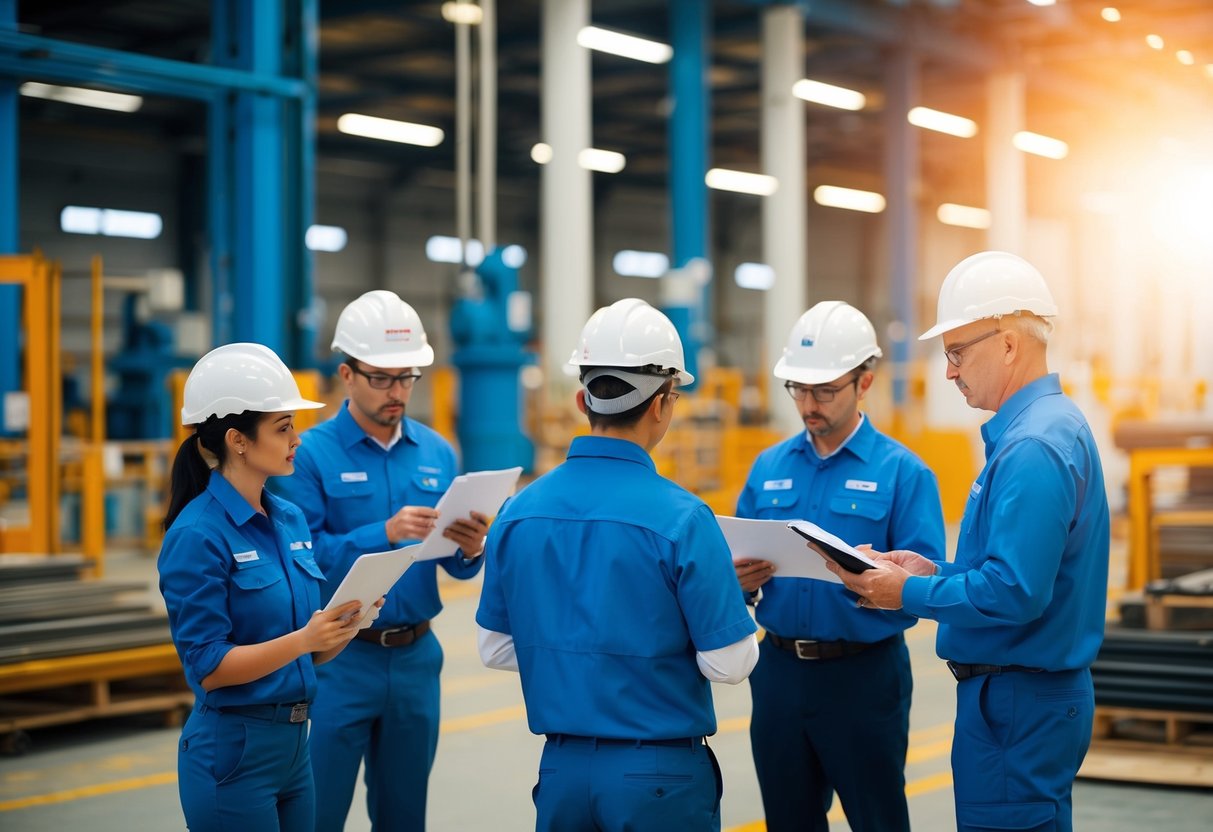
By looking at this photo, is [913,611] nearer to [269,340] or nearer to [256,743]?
[256,743]

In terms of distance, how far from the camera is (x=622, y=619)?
2932mm

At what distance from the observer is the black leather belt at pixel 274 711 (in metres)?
→ 3.22

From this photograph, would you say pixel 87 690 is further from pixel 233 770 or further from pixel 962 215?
pixel 962 215

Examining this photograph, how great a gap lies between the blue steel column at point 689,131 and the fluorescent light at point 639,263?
18055mm

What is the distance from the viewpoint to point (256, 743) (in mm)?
3201

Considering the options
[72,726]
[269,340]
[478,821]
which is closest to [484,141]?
[269,340]

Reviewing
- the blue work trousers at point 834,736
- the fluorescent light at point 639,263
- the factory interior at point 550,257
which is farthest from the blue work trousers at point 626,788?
the fluorescent light at point 639,263

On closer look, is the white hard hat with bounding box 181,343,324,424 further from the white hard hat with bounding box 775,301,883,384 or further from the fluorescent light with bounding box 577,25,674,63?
the fluorescent light with bounding box 577,25,674,63

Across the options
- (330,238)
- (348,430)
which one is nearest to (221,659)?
(348,430)

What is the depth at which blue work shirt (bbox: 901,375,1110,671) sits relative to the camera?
3.08 m

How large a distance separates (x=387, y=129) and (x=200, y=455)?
79.5ft

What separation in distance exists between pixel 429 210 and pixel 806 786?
29.9 meters

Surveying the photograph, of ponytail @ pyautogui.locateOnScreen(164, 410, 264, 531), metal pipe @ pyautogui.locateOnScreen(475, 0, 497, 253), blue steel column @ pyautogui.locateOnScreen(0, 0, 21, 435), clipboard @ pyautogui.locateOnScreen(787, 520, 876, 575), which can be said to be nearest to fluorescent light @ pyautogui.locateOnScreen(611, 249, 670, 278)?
metal pipe @ pyautogui.locateOnScreen(475, 0, 497, 253)

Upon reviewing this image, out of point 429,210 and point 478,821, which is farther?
point 429,210
